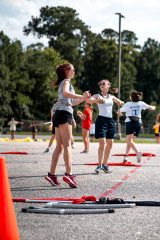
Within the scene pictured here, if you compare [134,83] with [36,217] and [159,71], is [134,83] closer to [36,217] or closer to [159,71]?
[159,71]

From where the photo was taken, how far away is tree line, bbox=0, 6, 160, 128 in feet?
249

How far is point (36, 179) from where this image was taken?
35.4 ft

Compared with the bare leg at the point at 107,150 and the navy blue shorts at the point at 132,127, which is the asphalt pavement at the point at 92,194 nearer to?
the bare leg at the point at 107,150

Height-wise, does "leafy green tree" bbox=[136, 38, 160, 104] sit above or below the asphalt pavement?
above

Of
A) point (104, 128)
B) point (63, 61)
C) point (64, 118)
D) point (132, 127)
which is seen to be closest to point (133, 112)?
point (132, 127)

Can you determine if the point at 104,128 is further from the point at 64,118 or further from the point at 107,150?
the point at 64,118

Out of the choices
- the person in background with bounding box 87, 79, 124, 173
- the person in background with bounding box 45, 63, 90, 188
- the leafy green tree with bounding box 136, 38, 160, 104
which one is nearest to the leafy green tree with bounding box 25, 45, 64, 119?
the leafy green tree with bounding box 136, 38, 160, 104

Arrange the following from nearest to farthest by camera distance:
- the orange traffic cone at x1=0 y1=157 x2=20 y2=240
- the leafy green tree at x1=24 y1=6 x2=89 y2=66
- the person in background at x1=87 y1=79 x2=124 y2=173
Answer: the orange traffic cone at x1=0 y1=157 x2=20 y2=240
the person in background at x1=87 y1=79 x2=124 y2=173
the leafy green tree at x1=24 y1=6 x2=89 y2=66

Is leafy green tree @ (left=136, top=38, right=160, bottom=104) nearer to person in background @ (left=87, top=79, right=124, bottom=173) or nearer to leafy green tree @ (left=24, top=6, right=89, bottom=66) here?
leafy green tree @ (left=24, top=6, right=89, bottom=66)

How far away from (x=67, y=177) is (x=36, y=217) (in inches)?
115

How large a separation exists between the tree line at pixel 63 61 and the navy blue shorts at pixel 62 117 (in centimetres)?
6116

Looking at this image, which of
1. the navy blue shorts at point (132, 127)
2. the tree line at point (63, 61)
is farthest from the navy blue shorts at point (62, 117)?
the tree line at point (63, 61)

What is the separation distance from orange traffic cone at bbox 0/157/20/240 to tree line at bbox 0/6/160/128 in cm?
6500

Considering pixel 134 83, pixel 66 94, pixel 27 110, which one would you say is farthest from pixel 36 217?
pixel 134 83
